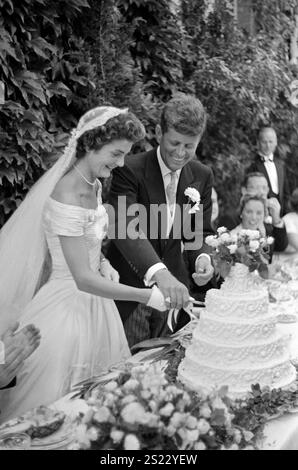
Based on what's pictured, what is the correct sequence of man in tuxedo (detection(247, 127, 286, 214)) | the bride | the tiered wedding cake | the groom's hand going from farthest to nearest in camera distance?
man in tuxedo (detection(247, 127, 286, 214))
the bride
the groom's hand
the tiered wedding cake

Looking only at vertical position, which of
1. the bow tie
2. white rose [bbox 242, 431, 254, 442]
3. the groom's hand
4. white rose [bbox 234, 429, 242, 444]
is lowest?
white rose [bbox 242, 431, 254, 442]

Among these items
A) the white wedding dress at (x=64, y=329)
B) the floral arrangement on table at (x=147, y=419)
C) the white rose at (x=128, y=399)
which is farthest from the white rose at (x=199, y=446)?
the white wedding dress at (x=64, y=329)

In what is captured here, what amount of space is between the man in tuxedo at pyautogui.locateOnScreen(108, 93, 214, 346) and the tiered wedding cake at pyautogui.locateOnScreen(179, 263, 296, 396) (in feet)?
2.07

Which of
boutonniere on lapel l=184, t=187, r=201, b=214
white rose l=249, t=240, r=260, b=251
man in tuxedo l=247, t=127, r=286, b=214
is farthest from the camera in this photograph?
Result: man in tuxedo l=247, t=127, r=286, b=214

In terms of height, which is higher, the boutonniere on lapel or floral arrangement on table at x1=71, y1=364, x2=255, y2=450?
the boutonniere on lapel

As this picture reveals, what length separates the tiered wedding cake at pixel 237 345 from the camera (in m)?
2.01

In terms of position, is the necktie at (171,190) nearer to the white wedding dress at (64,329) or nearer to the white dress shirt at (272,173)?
the white wedding dress at (64,329)

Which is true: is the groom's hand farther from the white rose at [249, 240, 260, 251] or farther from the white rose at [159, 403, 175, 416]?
the white rose at [159, 403, 175, 416]

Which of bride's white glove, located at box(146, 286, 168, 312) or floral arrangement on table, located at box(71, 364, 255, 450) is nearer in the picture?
floral arrangement on table, located at box(71, 364, 255, 450)

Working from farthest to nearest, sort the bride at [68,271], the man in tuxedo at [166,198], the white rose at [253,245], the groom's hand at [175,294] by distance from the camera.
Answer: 1. the man in tuxedo at [166,198]
2. the bride at [68,271]
3. the groom's hand at [175,294]
4. the white rose at [253,245]

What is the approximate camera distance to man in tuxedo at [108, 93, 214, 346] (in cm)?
279

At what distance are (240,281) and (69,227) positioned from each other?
79 cm

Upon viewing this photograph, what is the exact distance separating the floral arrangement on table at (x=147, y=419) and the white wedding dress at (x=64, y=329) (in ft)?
3.21

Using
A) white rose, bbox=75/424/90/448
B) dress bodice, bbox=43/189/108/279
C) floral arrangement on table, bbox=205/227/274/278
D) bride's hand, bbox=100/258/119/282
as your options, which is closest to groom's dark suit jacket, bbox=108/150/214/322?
bride's hand, bbox=100/258/119/282
